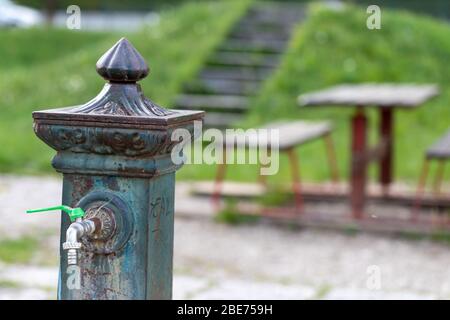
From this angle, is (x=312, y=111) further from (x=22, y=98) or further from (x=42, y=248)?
(x=42, y=248)

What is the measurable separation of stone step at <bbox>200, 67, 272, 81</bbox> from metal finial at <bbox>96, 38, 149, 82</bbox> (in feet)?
35.0

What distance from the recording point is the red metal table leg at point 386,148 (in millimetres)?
9172

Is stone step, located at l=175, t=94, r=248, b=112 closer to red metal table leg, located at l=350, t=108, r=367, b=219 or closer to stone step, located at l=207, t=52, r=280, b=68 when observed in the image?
stone step, located at l=207, t=52, r=280, b=68

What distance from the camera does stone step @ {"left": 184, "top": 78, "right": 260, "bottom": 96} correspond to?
13.1m

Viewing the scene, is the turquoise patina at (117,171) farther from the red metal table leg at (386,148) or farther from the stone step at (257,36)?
the stone step at (257,36)

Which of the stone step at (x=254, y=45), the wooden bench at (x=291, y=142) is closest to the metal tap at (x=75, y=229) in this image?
the wooden bench at (x=291, y=142)

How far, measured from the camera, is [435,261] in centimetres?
717

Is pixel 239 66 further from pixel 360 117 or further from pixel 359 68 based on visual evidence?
pixel 360 117

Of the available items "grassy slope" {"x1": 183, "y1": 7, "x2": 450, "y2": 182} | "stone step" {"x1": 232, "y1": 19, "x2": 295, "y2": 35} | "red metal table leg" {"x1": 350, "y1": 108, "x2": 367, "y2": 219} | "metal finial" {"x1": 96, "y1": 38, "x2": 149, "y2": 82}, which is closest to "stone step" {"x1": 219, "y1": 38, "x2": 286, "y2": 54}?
"grassy slope" {"x1": 183, "y1": 7, "x2": 450, "y2": 182}

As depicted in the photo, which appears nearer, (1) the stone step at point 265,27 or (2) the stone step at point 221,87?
(2) the stone step at point 221,87

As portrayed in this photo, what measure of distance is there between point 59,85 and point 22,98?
50cm

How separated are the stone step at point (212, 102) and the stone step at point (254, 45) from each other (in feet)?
5.20

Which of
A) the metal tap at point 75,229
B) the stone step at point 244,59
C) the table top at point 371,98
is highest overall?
the stone step at point 244,59
